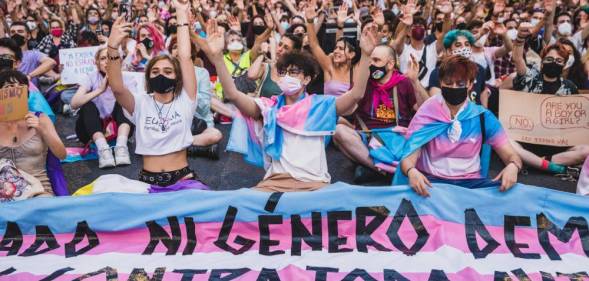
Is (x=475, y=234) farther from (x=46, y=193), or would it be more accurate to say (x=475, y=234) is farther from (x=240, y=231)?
(x=46, y=193)

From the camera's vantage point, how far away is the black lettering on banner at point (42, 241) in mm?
3265

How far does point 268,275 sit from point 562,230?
1.82m

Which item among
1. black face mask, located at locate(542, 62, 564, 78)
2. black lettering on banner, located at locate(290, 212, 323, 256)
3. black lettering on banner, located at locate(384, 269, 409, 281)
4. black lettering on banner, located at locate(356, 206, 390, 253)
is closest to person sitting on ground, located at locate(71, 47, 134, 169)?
black lettering on banner, located at locate(290, 212, 323, 256)

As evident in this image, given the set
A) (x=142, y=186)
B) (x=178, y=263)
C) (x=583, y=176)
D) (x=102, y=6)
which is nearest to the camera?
(x=178, y=263)

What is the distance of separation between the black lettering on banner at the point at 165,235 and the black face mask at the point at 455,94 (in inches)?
77.5

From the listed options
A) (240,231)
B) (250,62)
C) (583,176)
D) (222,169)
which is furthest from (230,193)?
(250,62)

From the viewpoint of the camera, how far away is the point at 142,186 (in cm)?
383

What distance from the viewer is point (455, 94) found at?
3.77 meters

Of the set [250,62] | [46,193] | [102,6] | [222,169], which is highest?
[102,6]

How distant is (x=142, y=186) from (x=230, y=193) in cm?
74

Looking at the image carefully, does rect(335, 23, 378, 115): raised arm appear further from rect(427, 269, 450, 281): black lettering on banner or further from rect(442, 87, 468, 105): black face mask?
rect(427, 269, 450, 281): black lettering on banner

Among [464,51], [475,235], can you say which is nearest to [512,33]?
[464,51]

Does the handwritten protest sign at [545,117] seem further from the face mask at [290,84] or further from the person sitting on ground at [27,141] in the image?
the person sitting on ground at [27,141]

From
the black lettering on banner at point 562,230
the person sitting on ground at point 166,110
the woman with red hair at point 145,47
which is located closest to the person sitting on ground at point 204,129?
the woman with red hair at point 145,47
